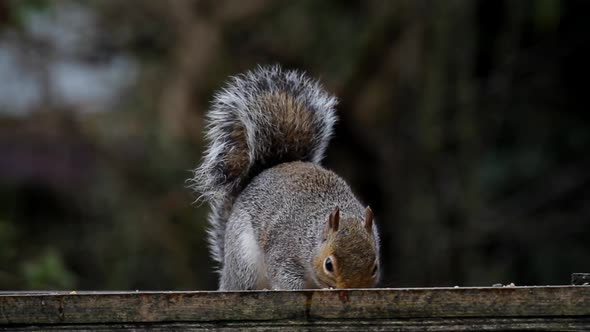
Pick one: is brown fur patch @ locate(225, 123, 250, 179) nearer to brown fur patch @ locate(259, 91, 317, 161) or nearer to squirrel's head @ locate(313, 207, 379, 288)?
brown fur patch @ locate(259, 91, 317, 161)

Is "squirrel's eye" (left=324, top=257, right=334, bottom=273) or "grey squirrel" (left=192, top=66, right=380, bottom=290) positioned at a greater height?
"grey squirrel" (left=192, top=66, right=380, bottom=290)

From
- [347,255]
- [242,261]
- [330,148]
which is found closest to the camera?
[347,255]

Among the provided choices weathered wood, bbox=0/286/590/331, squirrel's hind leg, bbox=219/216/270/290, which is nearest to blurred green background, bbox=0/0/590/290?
squirrel's hind leg, bbox=219/216/270/290

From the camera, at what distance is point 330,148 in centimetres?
666

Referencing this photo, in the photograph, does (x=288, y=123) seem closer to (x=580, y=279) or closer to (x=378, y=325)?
(x=580, y=279)

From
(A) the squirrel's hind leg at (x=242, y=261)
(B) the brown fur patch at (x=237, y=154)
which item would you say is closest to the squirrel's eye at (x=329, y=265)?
(A) the squirrel's hind leg at (x=242, y=261)

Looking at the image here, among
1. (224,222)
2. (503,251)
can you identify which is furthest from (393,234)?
(224,222)

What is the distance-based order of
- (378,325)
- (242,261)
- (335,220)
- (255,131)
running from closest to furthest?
1. (378,325)
2. (335,220)
3. (242,261)
4. (255,131)

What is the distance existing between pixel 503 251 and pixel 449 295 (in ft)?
17.5

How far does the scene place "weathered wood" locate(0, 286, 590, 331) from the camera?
1.83 m

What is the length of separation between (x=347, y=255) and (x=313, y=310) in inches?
28.6

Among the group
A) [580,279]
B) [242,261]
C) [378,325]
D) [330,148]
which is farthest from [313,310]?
[330,148]

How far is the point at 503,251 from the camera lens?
7.04 metres

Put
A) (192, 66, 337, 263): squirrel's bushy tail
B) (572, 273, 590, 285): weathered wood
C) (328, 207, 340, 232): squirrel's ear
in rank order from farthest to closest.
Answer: (192, 66, 337, 263): squirrel's bushy tail < (328, 207, 340, 232): squirrel's ear < (572, 273, 590, 285): weathered wood
